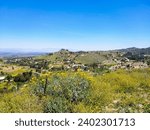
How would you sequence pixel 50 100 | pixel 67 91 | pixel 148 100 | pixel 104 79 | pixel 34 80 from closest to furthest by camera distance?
pixel 50 100 → pixel 67 91 → pixel 148 100 → pixel 34 80 → pixel 104 79

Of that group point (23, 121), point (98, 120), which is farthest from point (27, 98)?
point (98, 120)

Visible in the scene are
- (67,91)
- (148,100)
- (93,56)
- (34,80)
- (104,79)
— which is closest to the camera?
(67,91)

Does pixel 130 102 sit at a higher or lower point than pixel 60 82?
lower

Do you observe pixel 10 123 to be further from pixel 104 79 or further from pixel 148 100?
pixel 104 79

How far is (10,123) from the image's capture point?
5.03 meters

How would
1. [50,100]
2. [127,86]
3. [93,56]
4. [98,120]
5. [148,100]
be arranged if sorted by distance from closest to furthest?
1. [98,120]
2. [50,100]
3. [148,100]
4. [127,86]
5. [93,56]

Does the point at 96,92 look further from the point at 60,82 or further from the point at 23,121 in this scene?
the point at 23,121

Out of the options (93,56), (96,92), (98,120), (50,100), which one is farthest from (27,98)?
(93,56)

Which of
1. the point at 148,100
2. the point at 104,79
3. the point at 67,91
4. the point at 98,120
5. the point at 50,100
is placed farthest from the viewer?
the point at 104,79

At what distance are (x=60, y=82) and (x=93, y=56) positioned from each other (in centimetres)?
12337

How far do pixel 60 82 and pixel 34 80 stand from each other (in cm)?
123

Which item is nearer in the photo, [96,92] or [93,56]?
[96,92]

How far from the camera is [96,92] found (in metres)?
7.81

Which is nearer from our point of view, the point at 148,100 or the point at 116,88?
the point at 148,100
